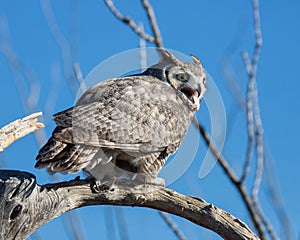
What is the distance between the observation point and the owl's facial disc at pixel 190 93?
5160 millimetres

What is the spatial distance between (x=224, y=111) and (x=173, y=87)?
54 cm

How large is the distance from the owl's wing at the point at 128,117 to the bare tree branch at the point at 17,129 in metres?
0.16

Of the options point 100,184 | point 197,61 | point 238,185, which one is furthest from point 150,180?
Answer: point 197,61

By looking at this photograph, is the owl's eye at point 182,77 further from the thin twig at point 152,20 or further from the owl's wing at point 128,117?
the thin twig at point 152,20

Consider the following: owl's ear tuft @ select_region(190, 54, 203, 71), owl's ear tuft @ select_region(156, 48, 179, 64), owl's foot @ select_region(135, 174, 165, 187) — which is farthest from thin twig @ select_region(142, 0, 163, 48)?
owl's ear tuft @ select_region(190, 54, 203, 71)

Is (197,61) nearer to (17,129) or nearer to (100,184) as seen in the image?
(100,184)

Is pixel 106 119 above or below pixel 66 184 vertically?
above

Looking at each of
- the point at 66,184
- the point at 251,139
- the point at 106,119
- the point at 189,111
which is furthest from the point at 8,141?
the point at 189,111

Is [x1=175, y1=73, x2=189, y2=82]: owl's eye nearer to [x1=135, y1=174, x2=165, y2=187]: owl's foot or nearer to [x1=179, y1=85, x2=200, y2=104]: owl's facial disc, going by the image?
[x1=179, y1=85, x2=200, y2=104]: owl's facial disc

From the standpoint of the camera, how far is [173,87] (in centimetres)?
511

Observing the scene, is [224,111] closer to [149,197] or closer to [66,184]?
[149,197]

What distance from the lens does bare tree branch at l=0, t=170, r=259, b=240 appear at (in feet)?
10.5

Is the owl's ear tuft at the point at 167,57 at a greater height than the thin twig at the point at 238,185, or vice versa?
the owl's ear tuft at the point at 167,57

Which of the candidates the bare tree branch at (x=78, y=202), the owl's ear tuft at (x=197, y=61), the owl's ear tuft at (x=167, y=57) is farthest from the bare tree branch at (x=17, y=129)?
the owl's ear tuft at (x=197, y=61)
